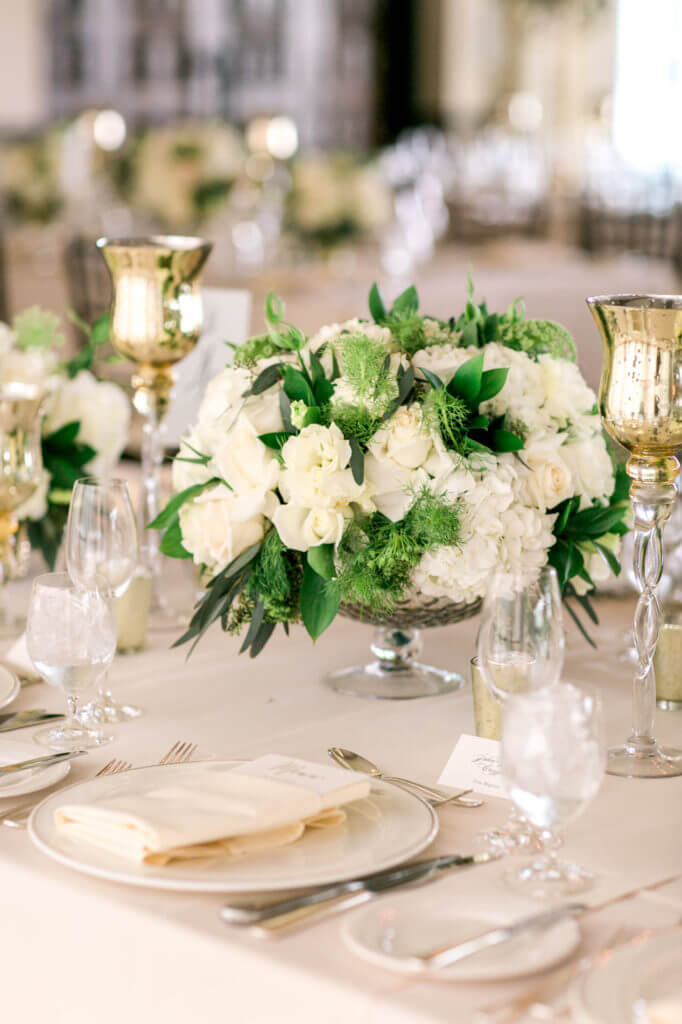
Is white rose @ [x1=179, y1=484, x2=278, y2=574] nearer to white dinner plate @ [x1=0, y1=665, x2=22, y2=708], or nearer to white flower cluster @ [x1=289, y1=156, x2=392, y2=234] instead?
white dinner plate @ [x1=0, y1=665, x2=22, y2=708]

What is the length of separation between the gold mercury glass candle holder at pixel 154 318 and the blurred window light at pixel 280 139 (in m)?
3.92

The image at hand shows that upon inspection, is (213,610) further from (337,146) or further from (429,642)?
(337,146)

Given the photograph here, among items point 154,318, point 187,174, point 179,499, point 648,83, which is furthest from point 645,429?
point 648,83

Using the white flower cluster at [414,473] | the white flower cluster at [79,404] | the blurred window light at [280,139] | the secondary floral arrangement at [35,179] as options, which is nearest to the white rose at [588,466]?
the white flower cluster at [414,473]

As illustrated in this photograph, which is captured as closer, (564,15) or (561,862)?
(561,862)

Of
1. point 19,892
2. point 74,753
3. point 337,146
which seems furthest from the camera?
point 337,146

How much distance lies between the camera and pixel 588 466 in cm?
131

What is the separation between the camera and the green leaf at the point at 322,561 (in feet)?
4.08

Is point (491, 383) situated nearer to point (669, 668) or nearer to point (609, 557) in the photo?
point (609, 557)

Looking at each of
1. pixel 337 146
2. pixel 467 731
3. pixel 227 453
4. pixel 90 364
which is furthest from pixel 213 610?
pixel 337 146

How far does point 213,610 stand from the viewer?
1.31 m

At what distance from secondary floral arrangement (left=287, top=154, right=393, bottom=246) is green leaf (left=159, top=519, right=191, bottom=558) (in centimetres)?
435

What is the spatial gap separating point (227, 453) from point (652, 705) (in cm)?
47

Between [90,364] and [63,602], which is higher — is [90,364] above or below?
above
